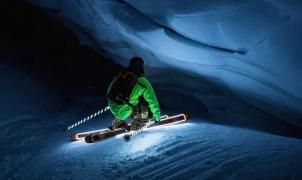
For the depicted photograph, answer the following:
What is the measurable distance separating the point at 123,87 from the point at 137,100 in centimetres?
57

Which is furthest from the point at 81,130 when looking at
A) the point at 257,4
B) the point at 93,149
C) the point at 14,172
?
the point at 257,4

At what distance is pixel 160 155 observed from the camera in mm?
5996

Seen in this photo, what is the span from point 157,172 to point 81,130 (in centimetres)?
338

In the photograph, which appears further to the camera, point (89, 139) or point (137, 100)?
point (89, 139)

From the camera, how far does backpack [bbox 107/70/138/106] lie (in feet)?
20.8

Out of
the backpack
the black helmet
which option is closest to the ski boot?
the backpack

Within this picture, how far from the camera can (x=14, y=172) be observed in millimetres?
5797

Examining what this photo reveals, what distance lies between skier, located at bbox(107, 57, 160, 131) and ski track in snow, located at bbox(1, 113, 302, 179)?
43cm

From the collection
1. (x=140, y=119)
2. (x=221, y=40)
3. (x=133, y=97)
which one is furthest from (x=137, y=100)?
(x=221, y=40)

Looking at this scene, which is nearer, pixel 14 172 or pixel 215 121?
pixel 14 172

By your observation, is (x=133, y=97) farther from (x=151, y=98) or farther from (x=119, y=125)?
(x=119, y=125)

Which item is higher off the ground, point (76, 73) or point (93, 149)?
point (76, 73)

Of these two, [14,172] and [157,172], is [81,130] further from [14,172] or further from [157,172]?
[157,172]

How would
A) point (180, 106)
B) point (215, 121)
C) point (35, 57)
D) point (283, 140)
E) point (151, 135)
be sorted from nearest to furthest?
point (283, 140) < point (151, 135) < point (215, 121) < point (180, 106) < point (35, 57)
